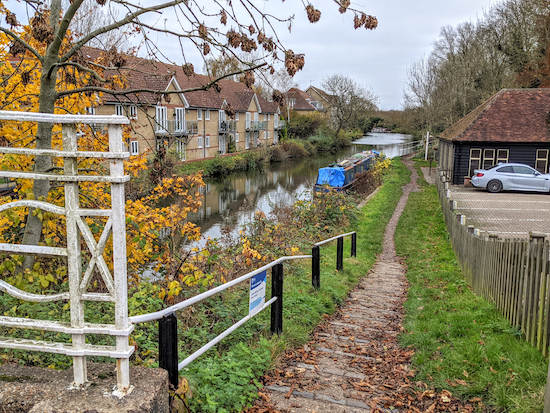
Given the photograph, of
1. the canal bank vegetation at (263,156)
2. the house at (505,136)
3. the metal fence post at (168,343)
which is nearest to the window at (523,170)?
the house at (505,136)

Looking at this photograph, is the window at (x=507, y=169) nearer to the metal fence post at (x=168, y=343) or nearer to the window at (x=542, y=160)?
the window at (x=542, y=160)

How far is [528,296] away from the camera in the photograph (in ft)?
17.3

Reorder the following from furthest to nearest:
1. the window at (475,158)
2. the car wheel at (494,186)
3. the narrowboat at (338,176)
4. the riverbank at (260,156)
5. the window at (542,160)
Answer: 1. the riverbank at (260,156)
2. the window at (475,158)
3. the narrowboat at (338,176)
4. the window at (542,160)
5. the car wheel at (494,186)

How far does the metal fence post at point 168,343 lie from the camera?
10.6ft

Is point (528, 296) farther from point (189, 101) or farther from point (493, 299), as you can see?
point (189, 101)

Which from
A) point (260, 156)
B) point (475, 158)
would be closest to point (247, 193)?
point (475, 158)

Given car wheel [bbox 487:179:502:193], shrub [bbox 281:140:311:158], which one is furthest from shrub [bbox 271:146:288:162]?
car wheel [bbox 487:179:502:193]

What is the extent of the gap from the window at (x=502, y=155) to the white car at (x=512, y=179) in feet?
9.19

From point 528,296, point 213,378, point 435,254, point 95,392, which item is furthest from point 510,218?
point 95,392

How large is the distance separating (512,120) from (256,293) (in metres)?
26.3

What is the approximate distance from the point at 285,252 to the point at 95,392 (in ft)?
23.3

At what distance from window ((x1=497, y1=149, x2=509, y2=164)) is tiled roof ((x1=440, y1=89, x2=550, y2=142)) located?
80cm

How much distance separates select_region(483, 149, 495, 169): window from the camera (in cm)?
2623

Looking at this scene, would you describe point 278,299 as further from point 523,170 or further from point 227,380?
point 523,170
